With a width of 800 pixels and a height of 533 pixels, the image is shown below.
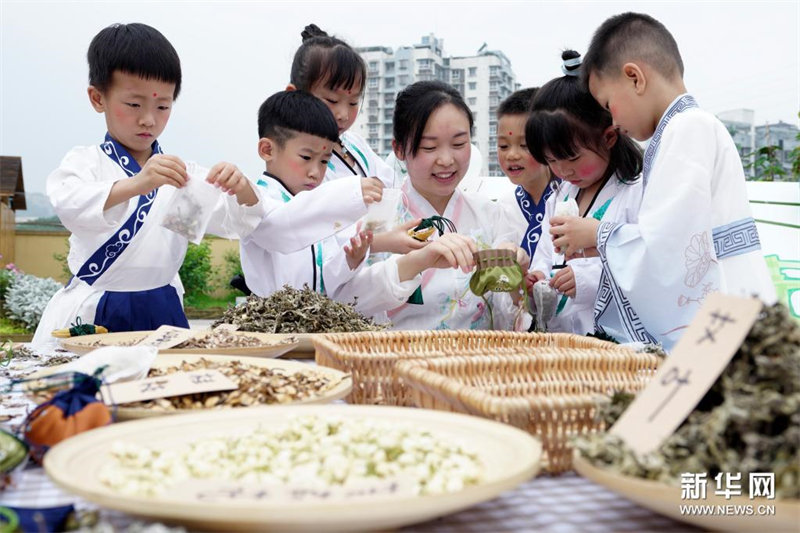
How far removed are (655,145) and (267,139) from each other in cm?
138

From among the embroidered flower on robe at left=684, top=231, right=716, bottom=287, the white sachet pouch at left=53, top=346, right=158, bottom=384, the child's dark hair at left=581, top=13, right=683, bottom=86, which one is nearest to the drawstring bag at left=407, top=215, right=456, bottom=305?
the child's dark hair at left=581, top=13, right=683, bottom=86

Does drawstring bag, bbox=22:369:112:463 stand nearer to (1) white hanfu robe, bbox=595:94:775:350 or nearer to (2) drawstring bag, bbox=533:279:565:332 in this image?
(1) white hanfu robe, bbox=595:94:775:350

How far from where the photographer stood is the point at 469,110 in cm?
270

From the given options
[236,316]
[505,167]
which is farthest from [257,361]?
[505,167]

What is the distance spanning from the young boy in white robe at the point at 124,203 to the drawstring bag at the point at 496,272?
2.45 ft

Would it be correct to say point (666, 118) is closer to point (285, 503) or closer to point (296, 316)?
point (296, 316)

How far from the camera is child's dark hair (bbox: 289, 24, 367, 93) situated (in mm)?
2947

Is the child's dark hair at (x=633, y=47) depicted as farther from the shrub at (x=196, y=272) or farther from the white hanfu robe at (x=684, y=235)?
the shrub at (x=196, y=272)

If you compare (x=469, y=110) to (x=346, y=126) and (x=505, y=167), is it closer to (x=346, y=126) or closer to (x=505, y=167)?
(x=505, y=167)

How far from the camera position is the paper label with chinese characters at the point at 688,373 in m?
0.76

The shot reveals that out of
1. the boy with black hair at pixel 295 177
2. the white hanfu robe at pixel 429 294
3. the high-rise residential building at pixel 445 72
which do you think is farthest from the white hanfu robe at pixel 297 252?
the high-rise residential building at pixel 445 72

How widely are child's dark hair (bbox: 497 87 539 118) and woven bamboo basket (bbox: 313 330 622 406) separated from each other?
4.71 feet

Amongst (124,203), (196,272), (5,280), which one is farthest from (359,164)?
(196,272)

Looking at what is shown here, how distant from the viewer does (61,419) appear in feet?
3.05
